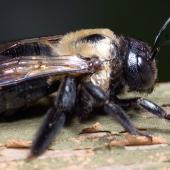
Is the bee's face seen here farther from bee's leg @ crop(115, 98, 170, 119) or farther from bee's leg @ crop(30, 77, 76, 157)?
bee's leg @ crop(30, 77, 76, 157)

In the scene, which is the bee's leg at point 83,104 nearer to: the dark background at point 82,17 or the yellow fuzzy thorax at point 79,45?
the yellow fuzzy thorax at point 79,45

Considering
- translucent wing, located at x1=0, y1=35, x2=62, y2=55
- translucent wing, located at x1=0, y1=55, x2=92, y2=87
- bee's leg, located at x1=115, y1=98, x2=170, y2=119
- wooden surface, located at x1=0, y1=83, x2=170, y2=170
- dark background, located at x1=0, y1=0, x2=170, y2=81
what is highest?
translucent wing, located at x1=0, y1=35, x2=62, y2=55

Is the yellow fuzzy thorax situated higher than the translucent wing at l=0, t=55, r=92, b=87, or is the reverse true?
the yellow fuzzy thorax

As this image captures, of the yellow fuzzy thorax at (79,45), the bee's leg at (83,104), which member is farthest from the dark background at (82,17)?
the bee's leg at (83,104)

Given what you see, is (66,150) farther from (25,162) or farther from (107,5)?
(107,5)

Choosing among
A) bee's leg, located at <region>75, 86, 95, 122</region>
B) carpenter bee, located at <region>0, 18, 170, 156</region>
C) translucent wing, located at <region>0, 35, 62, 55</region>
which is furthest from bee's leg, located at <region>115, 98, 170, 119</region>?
translucent wing, located at <region>0, 35, 62, 55</region>

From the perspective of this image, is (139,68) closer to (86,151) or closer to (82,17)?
(86,151)

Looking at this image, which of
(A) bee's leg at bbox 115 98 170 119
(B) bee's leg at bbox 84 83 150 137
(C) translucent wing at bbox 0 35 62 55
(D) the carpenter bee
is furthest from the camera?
(C) translucent wing at bbox 0 35 62 55

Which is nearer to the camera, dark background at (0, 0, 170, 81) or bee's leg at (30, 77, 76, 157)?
bee's leg at (30, 77, 76, 157)

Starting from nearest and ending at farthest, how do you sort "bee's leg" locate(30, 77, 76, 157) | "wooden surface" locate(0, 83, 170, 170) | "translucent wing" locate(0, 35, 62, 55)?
"wooden surface" locate(0, 83, 170, 170) < "bee's leg" locate(30, 77, 76, 157) < "translucent wing" locate(0, 35, 62, 55)
